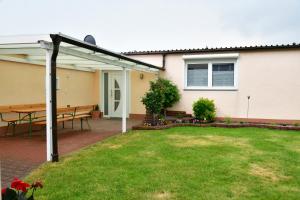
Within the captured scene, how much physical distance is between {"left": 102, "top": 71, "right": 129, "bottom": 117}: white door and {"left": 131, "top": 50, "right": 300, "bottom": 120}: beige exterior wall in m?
4.56

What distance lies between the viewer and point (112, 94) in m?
16.2

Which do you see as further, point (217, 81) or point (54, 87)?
point (217, 81)

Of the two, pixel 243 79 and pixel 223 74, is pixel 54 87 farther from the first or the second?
pixel 243 79

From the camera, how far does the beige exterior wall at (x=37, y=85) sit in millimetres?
10125

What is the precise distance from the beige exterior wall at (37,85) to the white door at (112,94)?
0.56 m

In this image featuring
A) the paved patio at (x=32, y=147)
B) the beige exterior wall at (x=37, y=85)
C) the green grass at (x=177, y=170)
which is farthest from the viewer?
the beige exterior wall at (x=37, y=85)

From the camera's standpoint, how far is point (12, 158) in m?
6.90

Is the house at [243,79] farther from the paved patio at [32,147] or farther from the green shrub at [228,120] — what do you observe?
the paved patio at [32,147]

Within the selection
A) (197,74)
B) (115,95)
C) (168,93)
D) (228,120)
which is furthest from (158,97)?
(115,95)

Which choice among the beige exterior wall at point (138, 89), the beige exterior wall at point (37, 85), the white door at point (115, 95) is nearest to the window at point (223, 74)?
the beige exterior wall at point (138, 89)

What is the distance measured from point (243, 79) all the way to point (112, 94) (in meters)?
7.04

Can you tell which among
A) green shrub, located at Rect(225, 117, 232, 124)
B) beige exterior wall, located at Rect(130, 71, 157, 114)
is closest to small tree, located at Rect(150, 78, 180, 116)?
beige exterior wall, located at Rect(130, 71, 157, 114)

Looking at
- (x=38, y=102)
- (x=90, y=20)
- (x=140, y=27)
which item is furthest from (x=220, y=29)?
(x=38, y=102)

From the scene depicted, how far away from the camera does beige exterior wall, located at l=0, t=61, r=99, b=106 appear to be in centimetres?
1012
